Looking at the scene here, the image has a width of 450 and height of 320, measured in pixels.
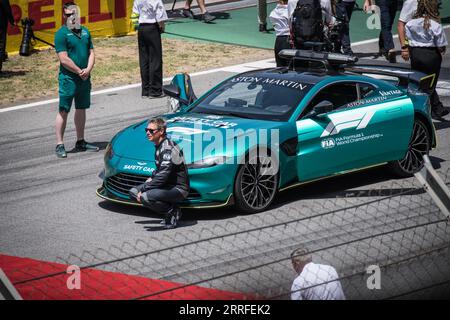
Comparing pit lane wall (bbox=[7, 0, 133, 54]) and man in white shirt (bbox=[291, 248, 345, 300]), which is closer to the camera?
man in white shirt (bbox=[291, 248, 345, 300])

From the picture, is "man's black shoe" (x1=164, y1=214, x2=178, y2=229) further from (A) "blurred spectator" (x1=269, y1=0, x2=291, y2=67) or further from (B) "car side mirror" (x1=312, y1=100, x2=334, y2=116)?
(A) "blurred spectator" (x1=269, y1=0, x2=291, y2=67)

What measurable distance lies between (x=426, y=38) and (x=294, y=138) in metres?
4.05

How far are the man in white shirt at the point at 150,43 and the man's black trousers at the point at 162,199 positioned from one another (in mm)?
7655

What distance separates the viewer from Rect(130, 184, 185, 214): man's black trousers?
9.72m

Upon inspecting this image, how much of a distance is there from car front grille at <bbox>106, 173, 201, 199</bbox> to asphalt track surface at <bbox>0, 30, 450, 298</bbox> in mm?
279

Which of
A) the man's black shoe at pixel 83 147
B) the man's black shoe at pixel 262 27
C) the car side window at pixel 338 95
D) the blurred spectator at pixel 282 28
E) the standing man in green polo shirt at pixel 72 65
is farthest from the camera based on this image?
the man's black shoe at pixel 262 27

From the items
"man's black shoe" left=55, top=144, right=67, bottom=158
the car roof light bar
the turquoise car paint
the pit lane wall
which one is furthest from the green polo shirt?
the pit lane wall

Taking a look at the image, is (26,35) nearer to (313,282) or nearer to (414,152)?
(414,152)

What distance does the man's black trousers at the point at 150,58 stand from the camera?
56.4 feet

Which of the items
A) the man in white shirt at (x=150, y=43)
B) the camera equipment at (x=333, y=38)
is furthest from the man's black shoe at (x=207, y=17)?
the man in white shirt at (x=150, y=43)

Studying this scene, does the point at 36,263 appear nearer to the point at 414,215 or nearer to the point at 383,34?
the point at 414,215

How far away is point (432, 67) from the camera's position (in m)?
13.8

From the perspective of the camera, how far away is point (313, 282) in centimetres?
607

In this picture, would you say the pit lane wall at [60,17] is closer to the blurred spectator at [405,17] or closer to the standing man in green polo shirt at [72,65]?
the standing man in green polo shirt at [72,65]
